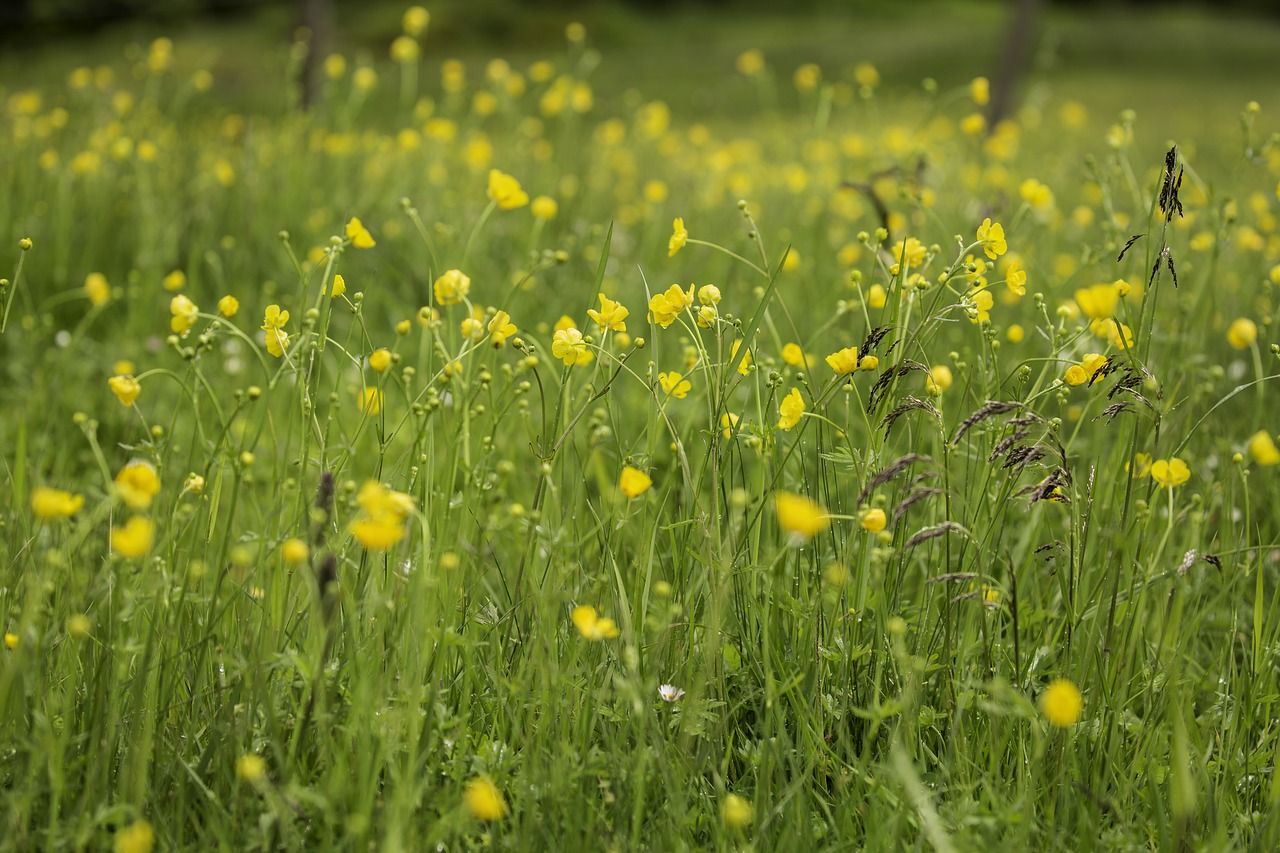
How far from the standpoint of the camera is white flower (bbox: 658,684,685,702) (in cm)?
138

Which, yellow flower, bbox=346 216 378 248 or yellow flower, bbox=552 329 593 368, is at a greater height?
yellow flower, bbox=346 216 378 248

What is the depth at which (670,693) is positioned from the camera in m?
1.39

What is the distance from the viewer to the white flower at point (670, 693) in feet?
4.52

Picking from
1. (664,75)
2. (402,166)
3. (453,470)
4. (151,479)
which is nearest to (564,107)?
(402,166)


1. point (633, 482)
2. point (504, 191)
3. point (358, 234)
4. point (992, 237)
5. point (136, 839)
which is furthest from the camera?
point (504, 191)

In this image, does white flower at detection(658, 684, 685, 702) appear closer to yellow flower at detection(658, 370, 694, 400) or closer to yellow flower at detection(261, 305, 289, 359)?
yellow flower at detection(658, 370, 694, 400)

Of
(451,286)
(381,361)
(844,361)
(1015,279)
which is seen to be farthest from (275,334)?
(1015,279)

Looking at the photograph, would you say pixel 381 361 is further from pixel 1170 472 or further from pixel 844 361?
pixel 1170 472

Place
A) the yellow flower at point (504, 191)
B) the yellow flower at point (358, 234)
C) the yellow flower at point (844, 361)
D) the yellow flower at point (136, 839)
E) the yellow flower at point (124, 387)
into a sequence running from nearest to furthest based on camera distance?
the yellow flower at point (136, 839), the yellow flower at point (124, 387), the yellow flower at point (844, 361), the yellow flower at point (358, 234), the yellow flower at point (504, 191)

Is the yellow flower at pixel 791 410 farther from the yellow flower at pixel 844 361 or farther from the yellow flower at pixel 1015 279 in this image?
the yellow flower at pixel 1015 279

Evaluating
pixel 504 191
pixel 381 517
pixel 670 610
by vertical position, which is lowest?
pixel 670 610

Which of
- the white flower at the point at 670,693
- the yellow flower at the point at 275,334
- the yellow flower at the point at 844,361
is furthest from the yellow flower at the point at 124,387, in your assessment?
the yellow flower at the point at 844,361

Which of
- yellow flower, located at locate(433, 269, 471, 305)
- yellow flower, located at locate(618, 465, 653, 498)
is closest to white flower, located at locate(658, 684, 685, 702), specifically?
yellow flower, located at locate(618, 465, 653, 498)

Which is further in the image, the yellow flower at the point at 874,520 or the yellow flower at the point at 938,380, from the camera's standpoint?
the yellow flower at the point at 938,380
